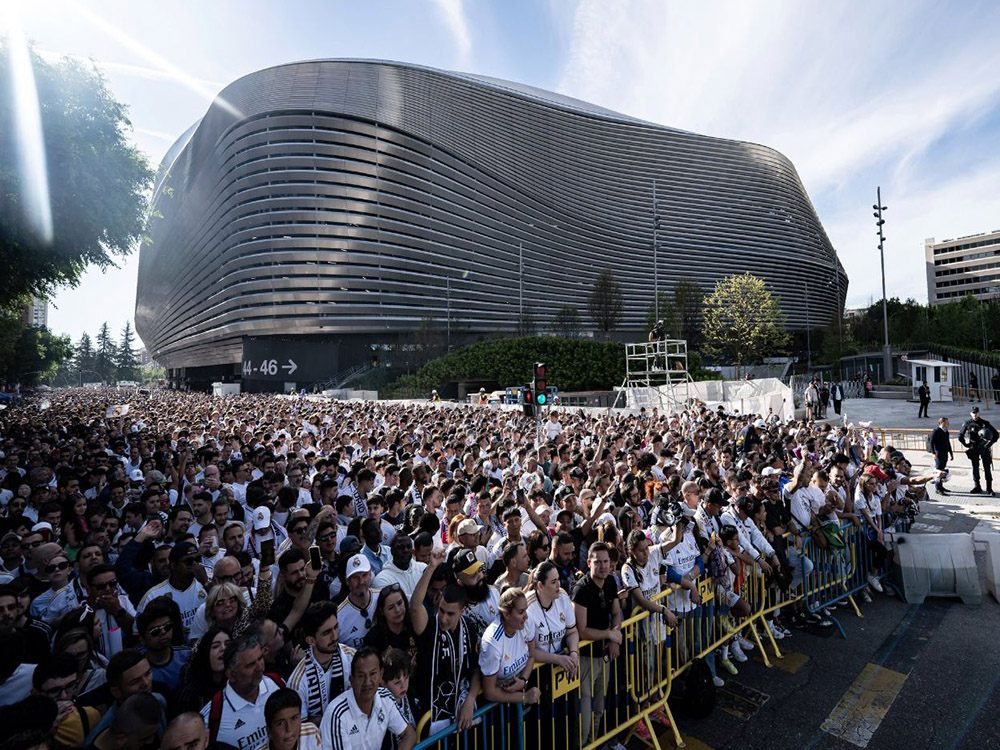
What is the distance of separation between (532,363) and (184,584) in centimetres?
3371

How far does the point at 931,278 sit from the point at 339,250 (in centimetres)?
13208

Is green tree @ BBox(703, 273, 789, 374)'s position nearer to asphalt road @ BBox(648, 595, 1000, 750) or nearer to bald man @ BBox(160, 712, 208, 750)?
asphalt road @ BBox(648, 595, 1000, 750)

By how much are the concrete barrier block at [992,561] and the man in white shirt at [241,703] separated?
8.80 m

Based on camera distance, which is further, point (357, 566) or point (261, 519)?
point (261, 519)

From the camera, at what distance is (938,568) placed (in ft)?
23.4

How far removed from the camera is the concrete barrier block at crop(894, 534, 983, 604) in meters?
7.01

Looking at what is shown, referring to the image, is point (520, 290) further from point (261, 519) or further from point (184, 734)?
point (184, 734)

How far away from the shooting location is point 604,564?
13.8 feet

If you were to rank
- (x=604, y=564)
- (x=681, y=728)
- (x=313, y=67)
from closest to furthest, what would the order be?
(x=604, y=564) → (x=681, y=728) → (x=313, y=67)

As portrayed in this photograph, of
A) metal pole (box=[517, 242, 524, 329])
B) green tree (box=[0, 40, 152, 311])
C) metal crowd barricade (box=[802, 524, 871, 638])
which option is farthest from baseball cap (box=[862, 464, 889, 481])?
metal pole (box=[517, 242, 524, 329])

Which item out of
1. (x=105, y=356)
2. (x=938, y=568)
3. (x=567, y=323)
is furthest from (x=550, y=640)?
(x=105, y=356)

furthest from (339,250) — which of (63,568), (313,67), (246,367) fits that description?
(63,568)

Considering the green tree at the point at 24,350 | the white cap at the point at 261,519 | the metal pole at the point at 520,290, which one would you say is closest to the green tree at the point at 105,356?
the green tree at the point at 24,350

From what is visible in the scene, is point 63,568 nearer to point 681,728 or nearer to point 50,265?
point 681,728
